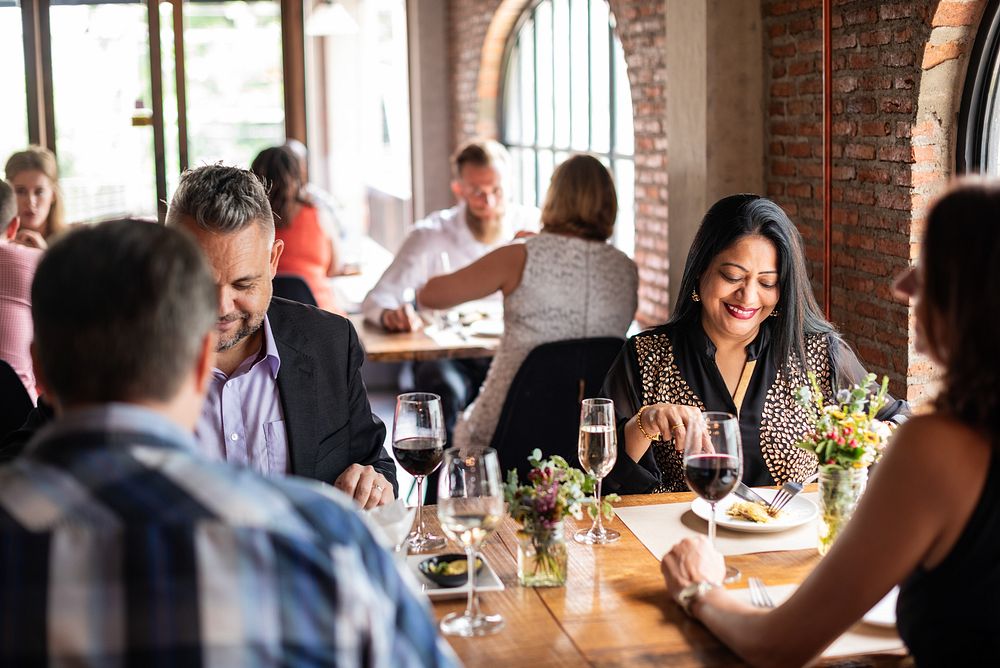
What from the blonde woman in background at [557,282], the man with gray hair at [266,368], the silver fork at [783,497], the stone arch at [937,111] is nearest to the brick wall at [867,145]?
the stone arch at [937,111]

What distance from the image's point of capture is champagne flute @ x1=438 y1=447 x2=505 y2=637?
1638mm

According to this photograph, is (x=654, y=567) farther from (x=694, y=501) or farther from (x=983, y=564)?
(x=983, y=564)

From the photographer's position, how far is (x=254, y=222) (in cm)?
226

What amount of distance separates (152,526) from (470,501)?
0.71 metres

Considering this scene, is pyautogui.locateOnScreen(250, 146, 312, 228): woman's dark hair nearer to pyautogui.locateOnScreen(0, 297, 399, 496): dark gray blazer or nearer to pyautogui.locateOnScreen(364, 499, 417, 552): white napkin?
pyautogui.locateOnScreen(0, 297, 399, 496): dark gray blazer

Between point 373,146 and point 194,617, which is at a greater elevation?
point 373,146

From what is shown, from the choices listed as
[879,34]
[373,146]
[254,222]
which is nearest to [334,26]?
[373,146]

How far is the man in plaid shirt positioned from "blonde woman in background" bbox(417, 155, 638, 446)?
9.32 ft

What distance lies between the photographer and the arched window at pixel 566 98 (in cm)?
612

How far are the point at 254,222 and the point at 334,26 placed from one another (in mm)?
6351

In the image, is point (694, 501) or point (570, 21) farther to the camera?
point (570, 21)

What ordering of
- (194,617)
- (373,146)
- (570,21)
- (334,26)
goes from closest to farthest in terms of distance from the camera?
(194,617) → (570,21) → (334,26) → (373,146)

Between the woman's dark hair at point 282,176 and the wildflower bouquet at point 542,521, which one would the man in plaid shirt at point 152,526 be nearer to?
the wildflower bouquet at point 542,521

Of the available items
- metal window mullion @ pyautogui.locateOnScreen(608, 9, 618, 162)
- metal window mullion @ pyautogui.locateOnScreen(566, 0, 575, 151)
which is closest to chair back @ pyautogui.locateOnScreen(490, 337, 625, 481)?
metal window mullion @ pyautogui.locateOnScreen(608, 9, 618, 162)
